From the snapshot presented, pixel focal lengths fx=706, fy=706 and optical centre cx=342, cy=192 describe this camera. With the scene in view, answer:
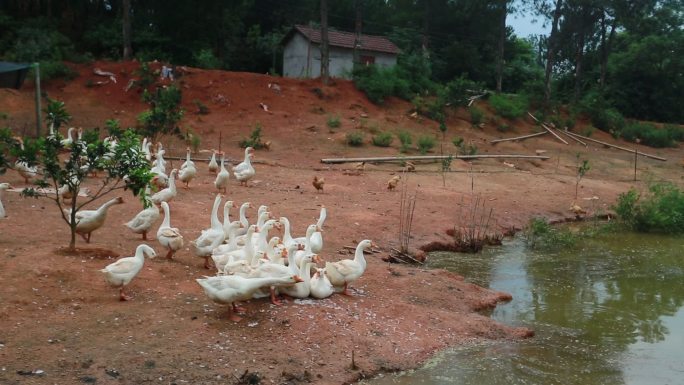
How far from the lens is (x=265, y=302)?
819 centimetres

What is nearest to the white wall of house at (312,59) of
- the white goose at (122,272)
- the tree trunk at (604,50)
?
the tree trunk at (604,50)

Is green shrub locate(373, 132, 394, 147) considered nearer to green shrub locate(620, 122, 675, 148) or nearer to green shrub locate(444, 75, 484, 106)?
green shrub locate(444, 75, 484, 106)

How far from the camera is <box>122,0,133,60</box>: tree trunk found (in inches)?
1070

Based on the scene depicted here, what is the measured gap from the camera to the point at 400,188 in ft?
56.7

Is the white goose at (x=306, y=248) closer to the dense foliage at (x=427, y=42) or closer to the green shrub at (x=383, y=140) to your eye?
the green shrub at (x=383, y=140)

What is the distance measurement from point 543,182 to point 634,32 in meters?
24.9

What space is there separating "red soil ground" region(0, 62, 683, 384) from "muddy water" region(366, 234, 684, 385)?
1.42 feet

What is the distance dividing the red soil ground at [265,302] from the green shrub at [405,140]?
287cm

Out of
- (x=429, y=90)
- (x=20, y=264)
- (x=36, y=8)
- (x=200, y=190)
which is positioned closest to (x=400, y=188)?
(x=200, y=190)

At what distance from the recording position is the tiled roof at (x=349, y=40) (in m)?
33.7

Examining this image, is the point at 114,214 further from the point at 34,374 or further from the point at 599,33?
the point at 599,33

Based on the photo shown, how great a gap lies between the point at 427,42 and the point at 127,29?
629 inches

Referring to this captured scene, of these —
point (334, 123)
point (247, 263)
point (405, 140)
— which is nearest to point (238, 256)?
point (247, 263)

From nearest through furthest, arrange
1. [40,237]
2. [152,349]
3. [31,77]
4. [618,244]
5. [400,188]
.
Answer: [152,349]
[40,237]
[618,244]
[400,188]
[31,77]
